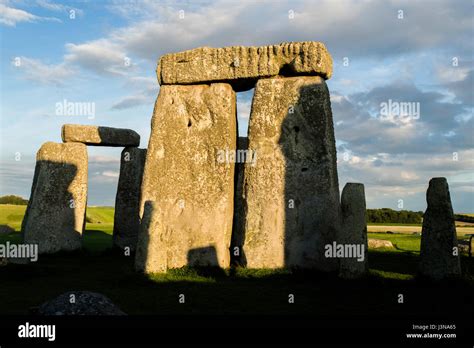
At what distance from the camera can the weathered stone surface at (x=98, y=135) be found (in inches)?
761

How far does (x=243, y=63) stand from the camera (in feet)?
48.3

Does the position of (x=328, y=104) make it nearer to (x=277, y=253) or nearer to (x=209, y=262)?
(x=277, y=253)

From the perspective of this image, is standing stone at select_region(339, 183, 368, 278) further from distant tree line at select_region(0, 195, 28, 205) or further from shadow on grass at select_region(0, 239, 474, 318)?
distant tree line at select_region(0, 195, 28, 205)

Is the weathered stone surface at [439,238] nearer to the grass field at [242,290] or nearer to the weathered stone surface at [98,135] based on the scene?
the grass field at [242,290]

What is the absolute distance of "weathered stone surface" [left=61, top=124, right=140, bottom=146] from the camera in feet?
63.4

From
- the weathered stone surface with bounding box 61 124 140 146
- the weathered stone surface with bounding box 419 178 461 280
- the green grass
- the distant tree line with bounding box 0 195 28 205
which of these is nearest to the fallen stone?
the green grass

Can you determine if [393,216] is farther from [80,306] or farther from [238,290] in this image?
[80,306]

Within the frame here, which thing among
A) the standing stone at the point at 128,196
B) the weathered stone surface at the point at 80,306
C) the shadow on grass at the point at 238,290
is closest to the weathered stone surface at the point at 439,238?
the shadow on grass at the point at 238,290

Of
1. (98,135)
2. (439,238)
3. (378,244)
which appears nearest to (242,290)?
(439,238)

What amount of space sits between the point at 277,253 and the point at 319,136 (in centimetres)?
309

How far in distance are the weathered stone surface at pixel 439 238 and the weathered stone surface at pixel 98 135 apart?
11.8m

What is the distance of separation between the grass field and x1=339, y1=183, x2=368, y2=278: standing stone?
0.30 meters

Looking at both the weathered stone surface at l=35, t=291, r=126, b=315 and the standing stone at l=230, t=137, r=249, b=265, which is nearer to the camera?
the weathered stone surface at l=35, t=291, r=126, b=315

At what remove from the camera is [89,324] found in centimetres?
693
